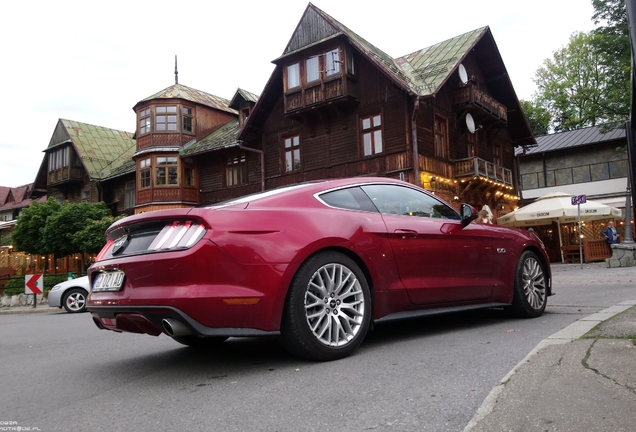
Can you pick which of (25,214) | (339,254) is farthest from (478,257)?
(25,214)

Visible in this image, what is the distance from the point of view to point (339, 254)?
3947 millimetres

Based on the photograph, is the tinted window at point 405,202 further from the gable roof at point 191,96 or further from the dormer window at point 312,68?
the gable roof at point 191,96

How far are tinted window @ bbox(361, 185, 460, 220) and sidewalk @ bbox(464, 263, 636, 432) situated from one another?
1.57 meters

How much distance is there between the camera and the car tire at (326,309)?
3609mm

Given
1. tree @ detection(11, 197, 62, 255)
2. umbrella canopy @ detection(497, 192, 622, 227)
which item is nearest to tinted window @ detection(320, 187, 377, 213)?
umbrella canopy @ detection(497, 192, 622, 227)

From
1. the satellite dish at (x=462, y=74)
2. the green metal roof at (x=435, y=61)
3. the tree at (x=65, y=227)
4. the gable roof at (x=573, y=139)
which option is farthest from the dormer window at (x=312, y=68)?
the gable roof at (x=573, y=139)

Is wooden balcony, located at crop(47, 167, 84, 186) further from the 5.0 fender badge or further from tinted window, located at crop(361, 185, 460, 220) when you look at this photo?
tinted window, located at crop(361, 185, 460, 220)

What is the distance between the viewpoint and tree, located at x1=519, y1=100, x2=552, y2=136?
1838 inches

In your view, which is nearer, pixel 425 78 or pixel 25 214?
pixel 425 78

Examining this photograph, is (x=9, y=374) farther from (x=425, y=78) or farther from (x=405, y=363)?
(x=425, y=78)

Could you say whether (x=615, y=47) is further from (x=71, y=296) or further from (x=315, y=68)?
(x=71, y=296)

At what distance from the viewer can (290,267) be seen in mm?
3611

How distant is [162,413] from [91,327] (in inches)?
232

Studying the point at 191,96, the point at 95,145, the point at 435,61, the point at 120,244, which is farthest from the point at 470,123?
the point at 95,145
